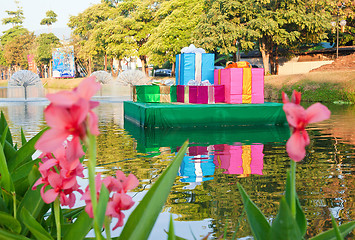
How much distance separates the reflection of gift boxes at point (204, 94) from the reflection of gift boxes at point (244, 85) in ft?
0.67

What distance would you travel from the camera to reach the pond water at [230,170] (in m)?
3.95

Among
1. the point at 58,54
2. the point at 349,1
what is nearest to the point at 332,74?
the point at 349,1

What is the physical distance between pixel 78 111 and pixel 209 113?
415 inches

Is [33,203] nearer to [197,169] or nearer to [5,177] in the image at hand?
[5,177]

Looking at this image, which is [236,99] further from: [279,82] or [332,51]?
[332,51]

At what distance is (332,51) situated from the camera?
38688 millimetres

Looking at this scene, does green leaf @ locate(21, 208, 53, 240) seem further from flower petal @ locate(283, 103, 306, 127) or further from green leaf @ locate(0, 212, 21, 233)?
flower petal @ locate(283, 103, 306, 127)

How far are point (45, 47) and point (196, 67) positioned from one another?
65661mm

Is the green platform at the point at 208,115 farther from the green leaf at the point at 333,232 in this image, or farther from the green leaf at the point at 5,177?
the green leaf at the point at 333,232

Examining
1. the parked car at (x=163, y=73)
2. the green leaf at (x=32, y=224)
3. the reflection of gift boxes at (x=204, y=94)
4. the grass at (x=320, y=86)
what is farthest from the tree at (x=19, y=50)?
the green leaf at (x=32, y=224)

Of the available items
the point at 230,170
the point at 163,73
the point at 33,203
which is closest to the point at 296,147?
the point at 33,203

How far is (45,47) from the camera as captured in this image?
2911 inches

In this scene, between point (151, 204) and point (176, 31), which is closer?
point (151, 204)

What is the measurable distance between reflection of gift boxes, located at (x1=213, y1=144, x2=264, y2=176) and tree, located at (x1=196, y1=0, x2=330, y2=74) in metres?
25.7
